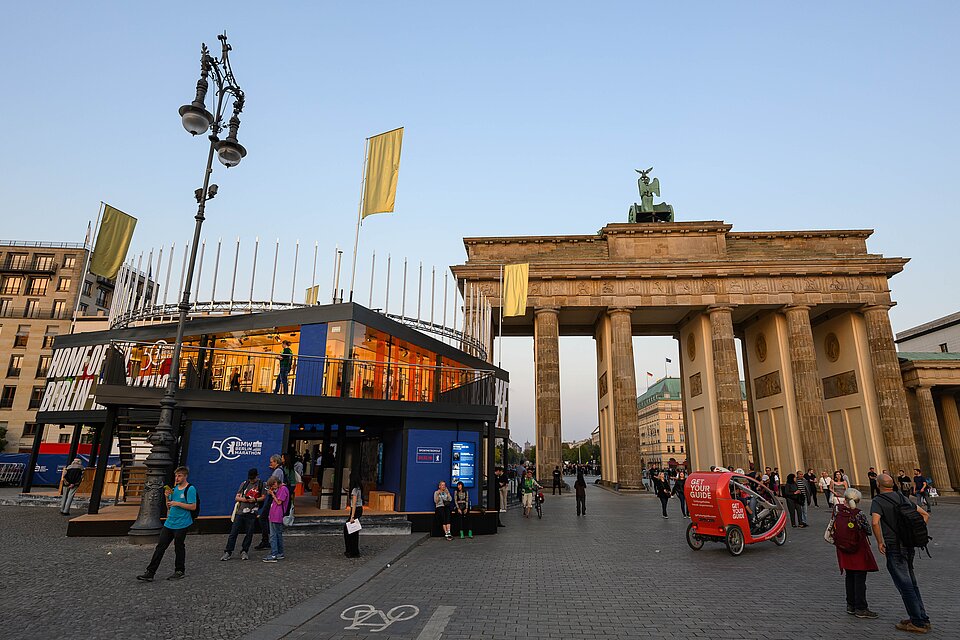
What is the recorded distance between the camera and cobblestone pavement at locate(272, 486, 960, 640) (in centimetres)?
639

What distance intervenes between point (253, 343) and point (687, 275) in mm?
33137

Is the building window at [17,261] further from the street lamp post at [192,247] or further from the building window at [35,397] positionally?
the street lamp post at [192,247]

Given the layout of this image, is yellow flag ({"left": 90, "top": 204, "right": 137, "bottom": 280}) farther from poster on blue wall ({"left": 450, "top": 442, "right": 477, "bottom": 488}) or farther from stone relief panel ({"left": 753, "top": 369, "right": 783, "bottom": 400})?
stone relief panel ({"left": 753, "top": 369, "right": 783, "bottom": 400})

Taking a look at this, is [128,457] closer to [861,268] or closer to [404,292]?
[404,292]

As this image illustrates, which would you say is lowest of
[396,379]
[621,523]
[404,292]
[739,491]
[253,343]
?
[621,523]

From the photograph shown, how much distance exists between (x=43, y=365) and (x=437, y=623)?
7523 cm

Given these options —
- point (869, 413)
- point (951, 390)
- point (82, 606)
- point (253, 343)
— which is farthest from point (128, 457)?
point (951, 390)

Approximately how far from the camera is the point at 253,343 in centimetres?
1859

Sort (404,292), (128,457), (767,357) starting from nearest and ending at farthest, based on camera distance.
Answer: (128,457), (404,292), (767,357)

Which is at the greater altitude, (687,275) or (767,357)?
(687,275)

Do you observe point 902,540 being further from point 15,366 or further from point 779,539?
point 15,366

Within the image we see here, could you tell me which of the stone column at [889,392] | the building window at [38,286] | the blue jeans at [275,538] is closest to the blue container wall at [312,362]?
the blue jeans at [275,538]

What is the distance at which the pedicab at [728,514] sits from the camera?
1220cm

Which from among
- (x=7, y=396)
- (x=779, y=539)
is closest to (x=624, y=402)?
(x=779, y=539)
